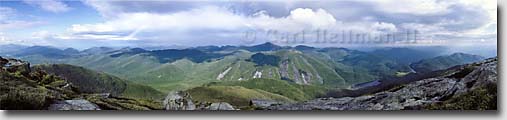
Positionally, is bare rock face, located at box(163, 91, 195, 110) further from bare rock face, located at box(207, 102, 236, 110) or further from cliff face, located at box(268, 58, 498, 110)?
cliff face, located at box(268, 58, 498, 110)

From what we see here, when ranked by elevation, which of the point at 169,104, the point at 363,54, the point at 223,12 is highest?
the point at 223,12

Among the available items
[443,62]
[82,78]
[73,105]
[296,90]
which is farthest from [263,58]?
[73,105]

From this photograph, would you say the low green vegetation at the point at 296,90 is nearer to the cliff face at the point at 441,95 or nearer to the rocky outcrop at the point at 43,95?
the cliff face at the point at 441,95

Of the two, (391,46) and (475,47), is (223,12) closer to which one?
(391,46)

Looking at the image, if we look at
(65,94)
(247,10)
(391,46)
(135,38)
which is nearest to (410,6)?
(391,46)

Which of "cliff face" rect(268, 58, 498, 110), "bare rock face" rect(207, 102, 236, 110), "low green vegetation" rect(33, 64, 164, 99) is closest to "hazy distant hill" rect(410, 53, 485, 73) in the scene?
"cliff face" rect(268, 58, 498, 110)

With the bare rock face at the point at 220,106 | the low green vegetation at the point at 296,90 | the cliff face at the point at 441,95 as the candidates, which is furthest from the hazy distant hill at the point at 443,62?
the bare rock face at the point at 220,106
